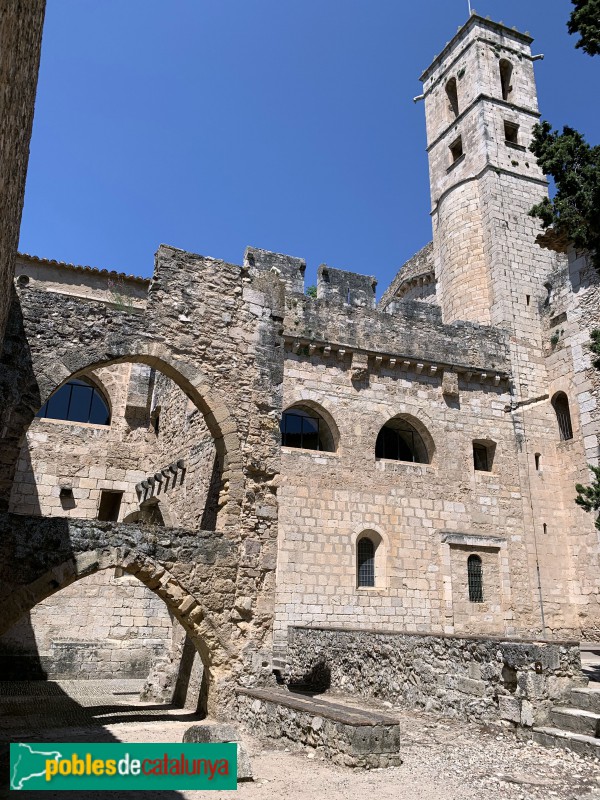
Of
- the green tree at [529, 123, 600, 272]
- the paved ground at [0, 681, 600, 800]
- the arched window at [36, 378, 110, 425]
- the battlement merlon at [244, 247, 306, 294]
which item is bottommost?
the paved ground at [0, 681, 600, 800]

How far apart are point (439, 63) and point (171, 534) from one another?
2000 cm

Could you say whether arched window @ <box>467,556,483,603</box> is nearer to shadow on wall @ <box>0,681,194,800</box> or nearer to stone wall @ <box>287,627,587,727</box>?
stone wall @ <box>287,627,587,727</box>

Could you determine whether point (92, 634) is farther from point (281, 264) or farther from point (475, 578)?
point (281, 264)

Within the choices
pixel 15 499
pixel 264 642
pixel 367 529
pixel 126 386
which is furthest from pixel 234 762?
pixel 126 386

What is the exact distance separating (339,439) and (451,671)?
23.1ft

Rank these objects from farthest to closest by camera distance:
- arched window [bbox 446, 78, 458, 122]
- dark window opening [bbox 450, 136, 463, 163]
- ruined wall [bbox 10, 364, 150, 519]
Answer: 1. arched window [bbox 446, 78, 458, 122]
2. dark window opening [bbox 450, 136, 463, 163]
3. ruined wall [bbox 10, 364, 150, 519]

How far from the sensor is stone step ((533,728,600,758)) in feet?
20.1

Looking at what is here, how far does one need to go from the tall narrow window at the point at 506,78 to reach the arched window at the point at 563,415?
10.3m

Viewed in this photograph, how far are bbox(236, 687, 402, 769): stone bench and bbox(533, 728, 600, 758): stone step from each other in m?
1.66

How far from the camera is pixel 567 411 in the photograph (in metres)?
16.5

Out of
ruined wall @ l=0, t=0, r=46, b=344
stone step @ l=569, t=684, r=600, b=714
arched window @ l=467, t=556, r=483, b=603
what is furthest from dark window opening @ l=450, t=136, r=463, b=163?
stone step @ l=569, t=684, r=600, b=714

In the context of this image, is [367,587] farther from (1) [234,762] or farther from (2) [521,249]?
(2) [521,249]

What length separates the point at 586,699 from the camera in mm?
6891

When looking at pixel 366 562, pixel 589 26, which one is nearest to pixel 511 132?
pixel 589 26
